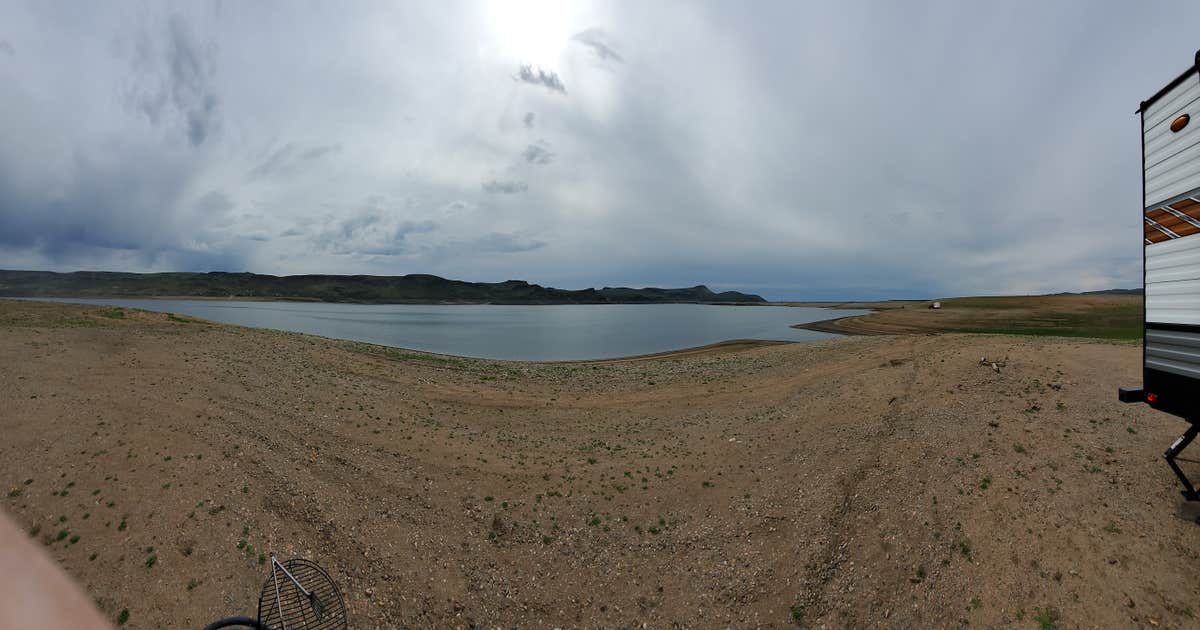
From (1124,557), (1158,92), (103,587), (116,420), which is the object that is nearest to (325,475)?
(103,587)

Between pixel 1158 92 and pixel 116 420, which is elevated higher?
pixel 1158 92

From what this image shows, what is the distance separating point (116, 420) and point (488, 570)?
9.82 m

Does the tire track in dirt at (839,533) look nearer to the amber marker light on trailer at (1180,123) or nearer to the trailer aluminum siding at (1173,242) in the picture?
the trailer aluminum siding at (1173,242)

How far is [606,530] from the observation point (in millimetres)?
10430

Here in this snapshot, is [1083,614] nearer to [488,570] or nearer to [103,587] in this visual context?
[488,570]

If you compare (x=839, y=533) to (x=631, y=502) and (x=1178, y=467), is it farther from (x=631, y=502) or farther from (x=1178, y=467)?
(x=1178, y=467)

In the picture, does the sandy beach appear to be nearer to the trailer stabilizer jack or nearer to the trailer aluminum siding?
the trailer stabilizer jack

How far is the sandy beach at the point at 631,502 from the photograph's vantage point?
24.1ft

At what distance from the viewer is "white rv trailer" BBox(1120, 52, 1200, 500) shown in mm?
6023

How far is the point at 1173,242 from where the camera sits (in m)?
6.36

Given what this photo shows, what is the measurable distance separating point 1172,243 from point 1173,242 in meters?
0.02

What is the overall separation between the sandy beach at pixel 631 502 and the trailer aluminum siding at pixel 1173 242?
2.50m

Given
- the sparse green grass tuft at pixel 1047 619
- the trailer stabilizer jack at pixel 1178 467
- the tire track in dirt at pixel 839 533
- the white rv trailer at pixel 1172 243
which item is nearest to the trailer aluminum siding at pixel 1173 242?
the white rv trailer at pixel 1172 243

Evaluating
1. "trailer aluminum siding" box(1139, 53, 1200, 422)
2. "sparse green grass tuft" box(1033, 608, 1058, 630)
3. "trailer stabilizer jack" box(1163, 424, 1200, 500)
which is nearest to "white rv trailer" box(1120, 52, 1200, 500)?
"trailer aluminum siding" box(1139, 53, 1200, 422)
